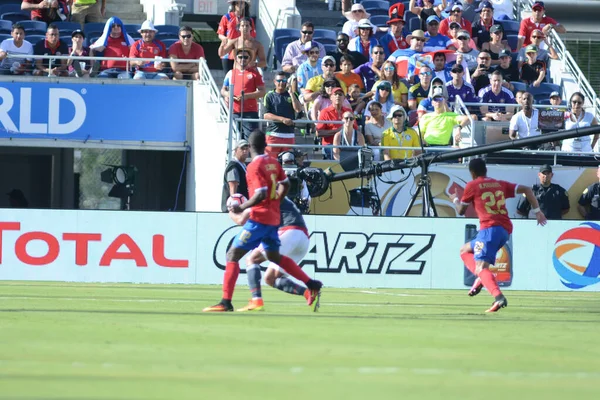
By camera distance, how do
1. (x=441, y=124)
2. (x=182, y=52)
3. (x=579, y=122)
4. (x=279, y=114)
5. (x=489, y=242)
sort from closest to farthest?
(x=489, y=242)
(x=279, y=114)
(x=441, y=124)
(x=579, y=122)
(x=182, y=52)

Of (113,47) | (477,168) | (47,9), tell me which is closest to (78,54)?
(113,47)

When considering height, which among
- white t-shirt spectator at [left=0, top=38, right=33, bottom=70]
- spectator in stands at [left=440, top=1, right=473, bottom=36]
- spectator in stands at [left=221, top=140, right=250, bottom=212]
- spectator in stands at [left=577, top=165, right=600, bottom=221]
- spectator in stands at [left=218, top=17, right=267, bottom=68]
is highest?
spectator in stands at [left=440, top=1, right=473, bottom=36]

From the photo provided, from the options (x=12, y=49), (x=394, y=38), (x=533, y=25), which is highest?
(x=533, y=25)

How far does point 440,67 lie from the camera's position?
23.1 metres

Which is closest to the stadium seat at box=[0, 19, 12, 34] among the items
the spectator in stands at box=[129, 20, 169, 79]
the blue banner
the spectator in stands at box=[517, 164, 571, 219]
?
the blue banner

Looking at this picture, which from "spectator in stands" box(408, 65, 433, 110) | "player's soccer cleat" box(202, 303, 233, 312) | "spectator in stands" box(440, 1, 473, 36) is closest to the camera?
"player's soccer cleat" box(202, 303, 233, 312)

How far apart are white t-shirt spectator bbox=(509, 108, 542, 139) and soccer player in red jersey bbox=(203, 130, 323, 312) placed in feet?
35.2

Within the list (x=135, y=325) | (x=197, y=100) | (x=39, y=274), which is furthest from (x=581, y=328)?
(x=197, y=100)

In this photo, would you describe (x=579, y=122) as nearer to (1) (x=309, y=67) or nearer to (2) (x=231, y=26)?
(1) (x=309, y=67)

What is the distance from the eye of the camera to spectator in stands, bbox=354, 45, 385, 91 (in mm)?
22875

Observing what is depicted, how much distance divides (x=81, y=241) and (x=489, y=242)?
8029 mm

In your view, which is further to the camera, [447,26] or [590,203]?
[447,26]

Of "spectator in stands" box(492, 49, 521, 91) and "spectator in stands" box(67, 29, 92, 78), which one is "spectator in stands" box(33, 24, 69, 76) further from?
"spectator in stands" box(492, 49, 521, 91)

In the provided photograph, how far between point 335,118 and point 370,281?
3.55 metres
